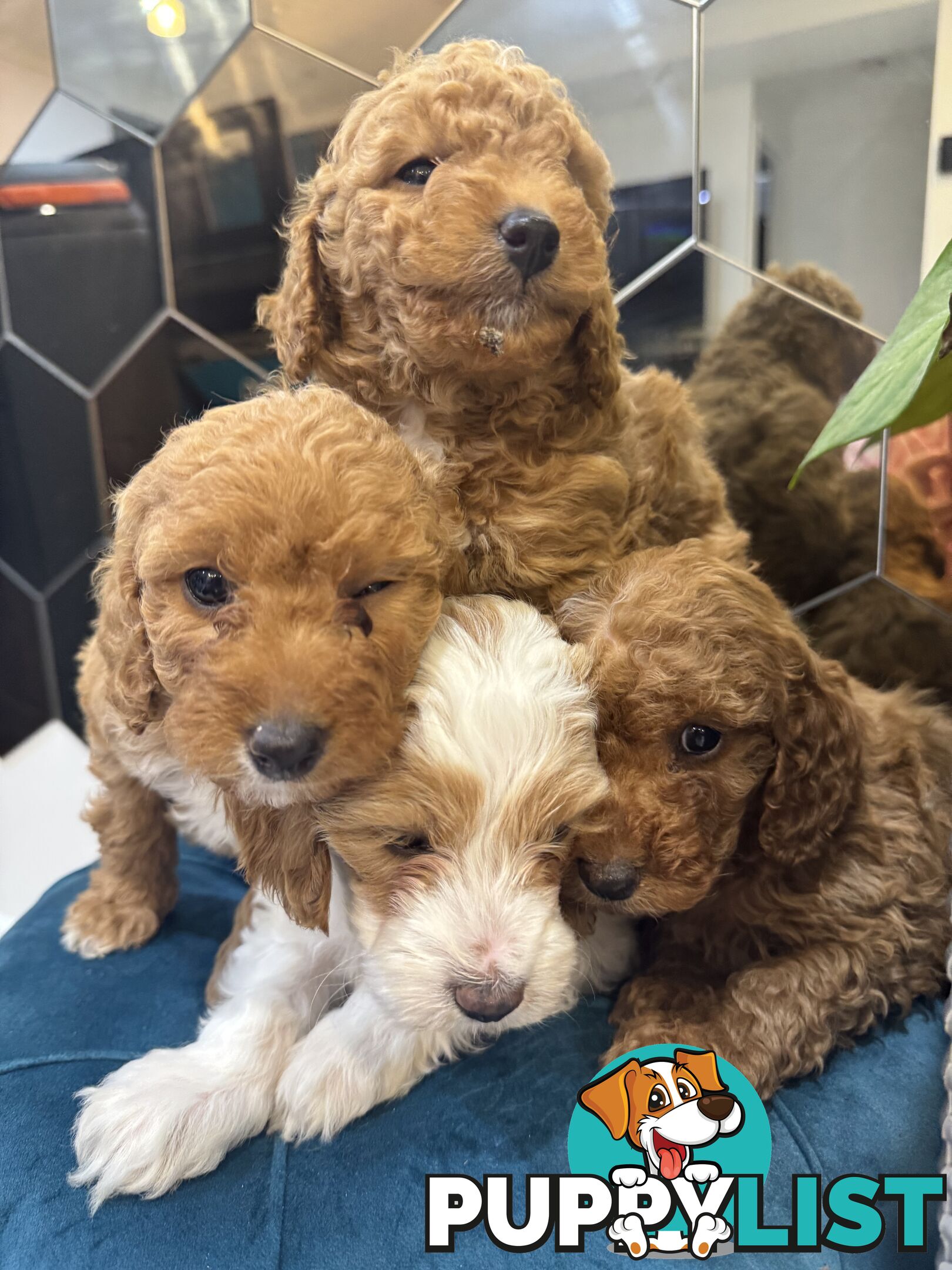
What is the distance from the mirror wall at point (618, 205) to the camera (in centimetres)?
169

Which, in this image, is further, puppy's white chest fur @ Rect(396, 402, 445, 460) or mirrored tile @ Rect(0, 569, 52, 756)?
mirrored tile @ Rect(0, 569, 52, 756)

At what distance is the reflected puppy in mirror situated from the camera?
2.93 ft

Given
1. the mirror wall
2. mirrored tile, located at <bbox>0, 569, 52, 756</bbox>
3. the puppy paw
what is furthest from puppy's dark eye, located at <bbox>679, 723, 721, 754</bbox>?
mirrored tile, located at <bbox>0, 569, 52, 756</bbox>

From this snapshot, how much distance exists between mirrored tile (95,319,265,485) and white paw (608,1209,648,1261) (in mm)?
1749

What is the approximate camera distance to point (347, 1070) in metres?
1.17

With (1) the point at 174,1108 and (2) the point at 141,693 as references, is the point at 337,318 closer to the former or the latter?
(2) the point at 141,693

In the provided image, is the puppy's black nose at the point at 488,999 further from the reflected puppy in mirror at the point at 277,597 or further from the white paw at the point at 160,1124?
the white paw at the point at 160,1124

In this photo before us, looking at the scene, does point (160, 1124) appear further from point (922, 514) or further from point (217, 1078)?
point (922, 514)

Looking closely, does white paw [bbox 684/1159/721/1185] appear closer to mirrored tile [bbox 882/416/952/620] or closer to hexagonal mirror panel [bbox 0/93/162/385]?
mirrored tile [bbox 882/416/952/620]

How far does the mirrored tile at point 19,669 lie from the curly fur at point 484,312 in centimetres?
136

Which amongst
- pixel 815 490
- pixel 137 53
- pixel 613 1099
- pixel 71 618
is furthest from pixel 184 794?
pixel 137 53

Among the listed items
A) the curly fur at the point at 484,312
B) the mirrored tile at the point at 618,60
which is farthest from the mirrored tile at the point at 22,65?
the curly fur at the point at 484,312

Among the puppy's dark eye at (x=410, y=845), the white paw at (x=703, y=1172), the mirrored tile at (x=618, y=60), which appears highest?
the mirrored tile at (x=618, y=60)

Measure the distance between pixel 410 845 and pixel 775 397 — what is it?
130 cm
